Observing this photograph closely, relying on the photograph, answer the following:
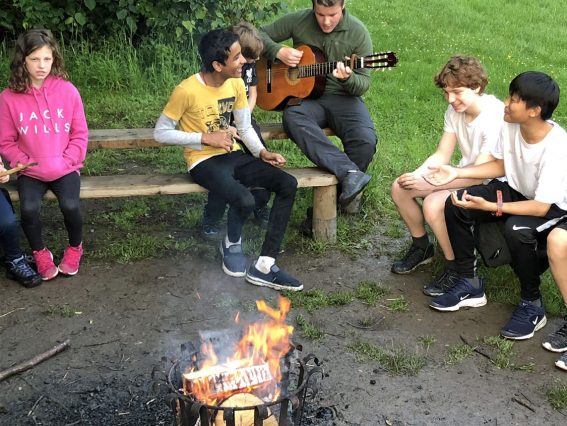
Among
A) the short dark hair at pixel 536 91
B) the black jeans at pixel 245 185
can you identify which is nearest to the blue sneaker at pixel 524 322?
the short dark hair at pixel 536 91

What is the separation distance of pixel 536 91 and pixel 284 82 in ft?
7.20

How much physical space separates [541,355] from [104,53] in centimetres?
583

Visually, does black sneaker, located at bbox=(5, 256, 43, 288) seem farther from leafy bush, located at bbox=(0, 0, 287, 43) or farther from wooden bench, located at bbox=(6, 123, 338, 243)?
leafy bush, located at bbox=(0, 0, 287, 43)

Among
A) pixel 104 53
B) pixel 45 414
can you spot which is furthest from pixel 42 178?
pixel 104 53

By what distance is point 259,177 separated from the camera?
4.98m

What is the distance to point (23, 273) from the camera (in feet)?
15.4

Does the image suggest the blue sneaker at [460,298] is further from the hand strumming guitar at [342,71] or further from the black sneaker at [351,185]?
the hand strumming guitar at [342,71]

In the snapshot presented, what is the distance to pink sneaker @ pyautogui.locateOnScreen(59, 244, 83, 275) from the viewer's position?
4.82 meters

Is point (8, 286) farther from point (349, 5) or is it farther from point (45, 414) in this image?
point (349, 5)

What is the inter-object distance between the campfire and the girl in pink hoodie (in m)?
1.60

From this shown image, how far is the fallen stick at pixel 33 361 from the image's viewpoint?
378cm

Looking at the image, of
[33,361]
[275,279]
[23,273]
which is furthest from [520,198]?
[23,273]

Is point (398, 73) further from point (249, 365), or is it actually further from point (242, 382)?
point (242, 382)

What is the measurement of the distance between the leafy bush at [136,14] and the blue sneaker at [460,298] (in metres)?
4.17
